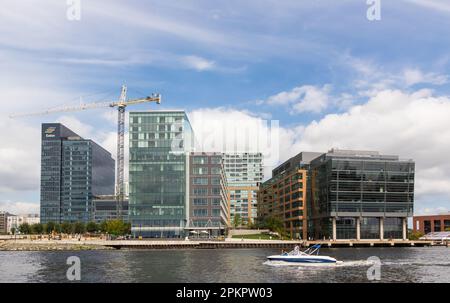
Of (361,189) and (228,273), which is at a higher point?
(361,189)

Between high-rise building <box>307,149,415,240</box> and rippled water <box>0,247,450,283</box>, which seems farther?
high-rise building <box>307,149,415,240</box>

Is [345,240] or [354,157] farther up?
[354,157]

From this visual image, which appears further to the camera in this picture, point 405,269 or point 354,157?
point 354,157

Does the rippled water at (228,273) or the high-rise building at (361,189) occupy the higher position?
the high-rise building at (361,189)

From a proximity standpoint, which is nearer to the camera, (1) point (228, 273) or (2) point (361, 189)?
(1) point (228, 273)

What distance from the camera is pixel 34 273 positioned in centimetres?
8100

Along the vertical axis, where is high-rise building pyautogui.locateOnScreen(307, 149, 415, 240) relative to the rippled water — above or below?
above

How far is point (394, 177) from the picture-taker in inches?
7736

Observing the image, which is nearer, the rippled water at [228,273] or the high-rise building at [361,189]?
the rippled water at [228,273]

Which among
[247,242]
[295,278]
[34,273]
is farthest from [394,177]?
[34,273]

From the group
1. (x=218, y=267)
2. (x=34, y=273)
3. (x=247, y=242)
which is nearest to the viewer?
(x=34, y=273)
